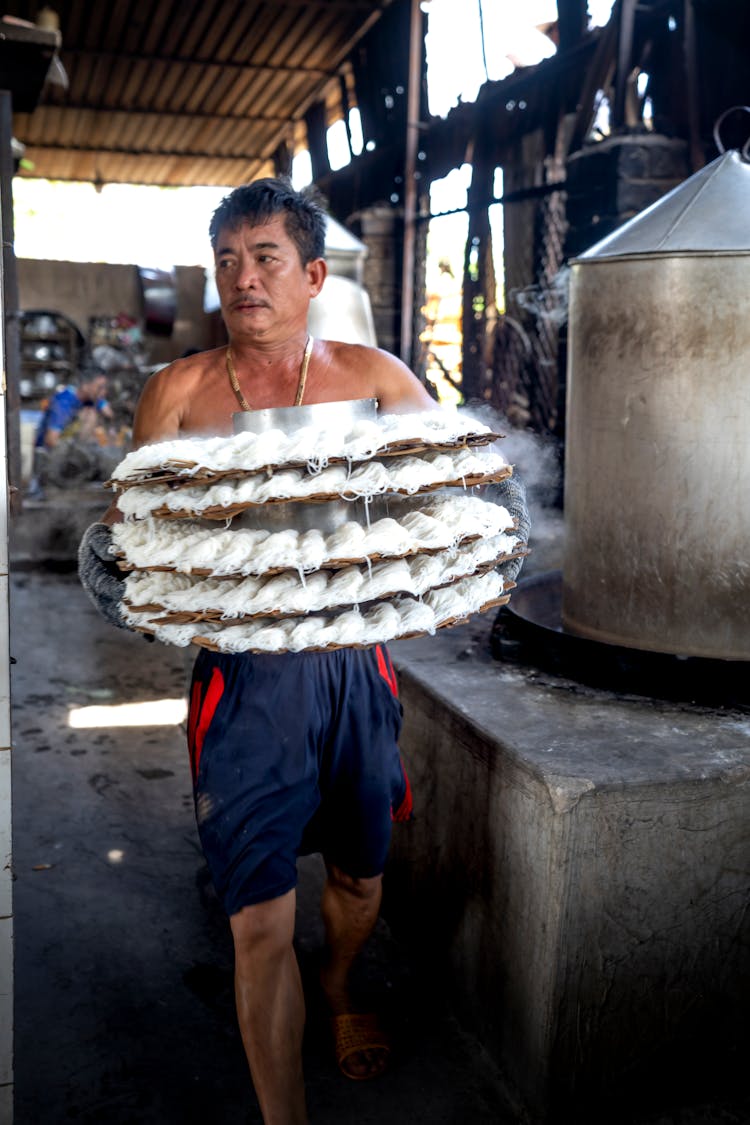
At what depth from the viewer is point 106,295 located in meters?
12.7

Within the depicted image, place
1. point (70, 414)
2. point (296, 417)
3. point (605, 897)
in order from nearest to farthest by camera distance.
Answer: point (296, 417)
point (605, 897)
point (70, 414)

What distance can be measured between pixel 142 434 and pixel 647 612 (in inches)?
50.1

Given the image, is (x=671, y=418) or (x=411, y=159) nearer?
(x=671, y=418)

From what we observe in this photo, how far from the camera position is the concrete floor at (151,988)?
6.81 ft

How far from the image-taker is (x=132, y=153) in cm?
1295

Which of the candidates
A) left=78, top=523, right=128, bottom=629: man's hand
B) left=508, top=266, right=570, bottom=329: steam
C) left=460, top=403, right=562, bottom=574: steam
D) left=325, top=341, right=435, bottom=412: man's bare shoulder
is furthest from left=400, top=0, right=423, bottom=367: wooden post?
left=78, top=523, right=128, bottom=629: man's hand

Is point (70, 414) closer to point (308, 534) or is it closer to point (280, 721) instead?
point (280, 721)

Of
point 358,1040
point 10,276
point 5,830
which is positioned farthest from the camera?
point 10,276

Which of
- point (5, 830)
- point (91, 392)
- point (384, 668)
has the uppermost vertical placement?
point (91, 392)

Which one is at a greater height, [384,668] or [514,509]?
[514,509]

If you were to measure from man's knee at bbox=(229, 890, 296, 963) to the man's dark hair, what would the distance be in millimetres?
1267

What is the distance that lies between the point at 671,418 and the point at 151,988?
187cm

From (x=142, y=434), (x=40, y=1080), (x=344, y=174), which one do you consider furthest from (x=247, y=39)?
(x=40, y=1080)

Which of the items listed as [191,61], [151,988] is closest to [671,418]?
[151,988]
